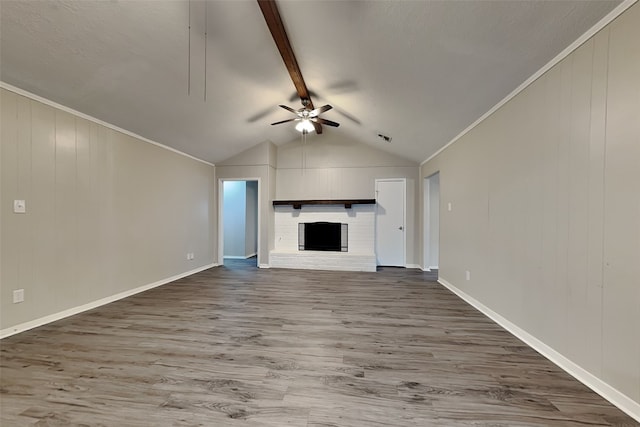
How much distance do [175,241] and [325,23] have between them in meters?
4.27

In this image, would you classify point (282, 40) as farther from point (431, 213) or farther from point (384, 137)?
point (431, 213)

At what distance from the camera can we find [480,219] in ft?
10.2

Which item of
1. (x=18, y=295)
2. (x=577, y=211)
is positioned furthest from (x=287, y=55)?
(x=18, y=295)

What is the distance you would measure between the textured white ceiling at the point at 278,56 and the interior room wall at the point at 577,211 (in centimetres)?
28

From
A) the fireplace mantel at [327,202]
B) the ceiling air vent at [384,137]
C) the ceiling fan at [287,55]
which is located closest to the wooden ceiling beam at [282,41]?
the ceiling fan at [287,55]

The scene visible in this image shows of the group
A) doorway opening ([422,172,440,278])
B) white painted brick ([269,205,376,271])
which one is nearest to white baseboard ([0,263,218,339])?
white painted brick ([269,205,376,271])

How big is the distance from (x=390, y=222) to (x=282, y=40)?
4.33 meters

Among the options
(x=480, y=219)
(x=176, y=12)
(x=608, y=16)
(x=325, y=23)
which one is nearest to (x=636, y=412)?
(x=480, y=219)

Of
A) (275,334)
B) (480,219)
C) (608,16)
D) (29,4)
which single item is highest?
(29,4)

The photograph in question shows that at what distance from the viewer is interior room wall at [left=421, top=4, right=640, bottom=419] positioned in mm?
1438

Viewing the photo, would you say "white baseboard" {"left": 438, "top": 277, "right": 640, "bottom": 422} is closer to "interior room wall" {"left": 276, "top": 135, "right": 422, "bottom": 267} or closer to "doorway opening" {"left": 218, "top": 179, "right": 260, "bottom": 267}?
"interior room wall" {"left": 276, "top": 135, "right": 422, "bottom": 267}

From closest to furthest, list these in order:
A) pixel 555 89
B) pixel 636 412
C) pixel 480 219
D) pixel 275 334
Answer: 1. pixel 636 412
2. pixel 555 89
3. pixel 275 334
4. pixel 480 219

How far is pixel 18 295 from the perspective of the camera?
2.43 metres

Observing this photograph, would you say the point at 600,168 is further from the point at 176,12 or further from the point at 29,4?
the point at 29,4
